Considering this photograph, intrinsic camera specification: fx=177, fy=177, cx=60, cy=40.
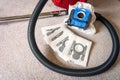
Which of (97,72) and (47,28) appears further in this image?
(47,28)

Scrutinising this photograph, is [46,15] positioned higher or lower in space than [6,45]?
higher

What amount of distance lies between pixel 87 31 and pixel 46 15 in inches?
13.5

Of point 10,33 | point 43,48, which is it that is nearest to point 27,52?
point 43,48

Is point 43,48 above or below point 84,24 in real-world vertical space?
below

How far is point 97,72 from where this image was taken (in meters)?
1.08

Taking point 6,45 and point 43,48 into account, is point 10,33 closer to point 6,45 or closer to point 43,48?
point 6,45

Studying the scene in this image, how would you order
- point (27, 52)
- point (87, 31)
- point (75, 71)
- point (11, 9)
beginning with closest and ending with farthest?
point (75, 71) < point (27, 52) < point (87, 31) < point (11, 9)

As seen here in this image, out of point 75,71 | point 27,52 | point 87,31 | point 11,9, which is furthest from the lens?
point 11,9

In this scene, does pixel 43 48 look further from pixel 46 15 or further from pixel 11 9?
pixel 11 9

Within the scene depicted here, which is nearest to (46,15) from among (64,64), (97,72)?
(64,64)

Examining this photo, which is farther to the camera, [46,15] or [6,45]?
[46,15]

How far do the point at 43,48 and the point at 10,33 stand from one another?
28 cm

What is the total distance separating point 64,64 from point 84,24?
1.10ft

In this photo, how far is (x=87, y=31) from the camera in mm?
1308
